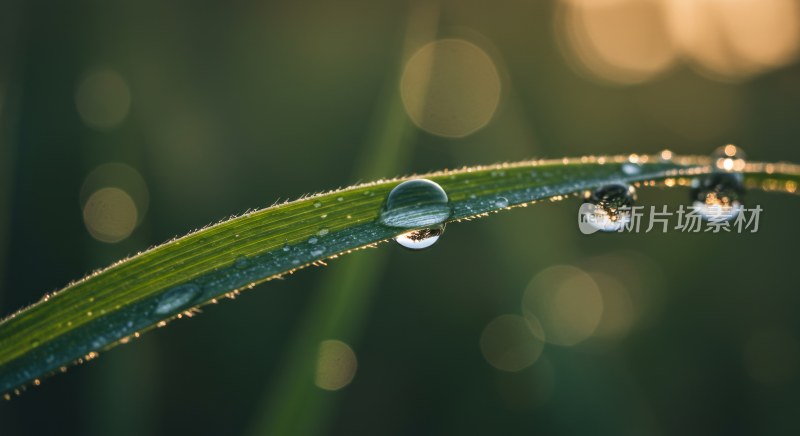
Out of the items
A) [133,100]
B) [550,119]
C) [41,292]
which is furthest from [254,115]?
[550,119]

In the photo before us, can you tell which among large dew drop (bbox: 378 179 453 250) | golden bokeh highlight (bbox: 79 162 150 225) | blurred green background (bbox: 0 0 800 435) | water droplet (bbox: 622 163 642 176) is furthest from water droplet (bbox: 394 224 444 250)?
golden bokeh highlight (bbox: 79 162 150 225)

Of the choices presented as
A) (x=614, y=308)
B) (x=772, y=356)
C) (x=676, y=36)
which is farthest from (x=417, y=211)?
(x=676, y=36)

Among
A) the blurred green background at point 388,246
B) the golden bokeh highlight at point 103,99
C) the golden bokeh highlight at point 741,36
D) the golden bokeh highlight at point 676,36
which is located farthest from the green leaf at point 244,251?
the golden bokeh highlight at point 741,36

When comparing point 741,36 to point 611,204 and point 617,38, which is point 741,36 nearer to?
point 617,38

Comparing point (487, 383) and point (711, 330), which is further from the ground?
point (711, 330)

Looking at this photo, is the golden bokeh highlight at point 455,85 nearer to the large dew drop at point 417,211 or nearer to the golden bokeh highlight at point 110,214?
the golden bokeh highlight at point 110,214

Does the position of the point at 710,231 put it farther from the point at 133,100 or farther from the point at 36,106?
the point at 36,106
